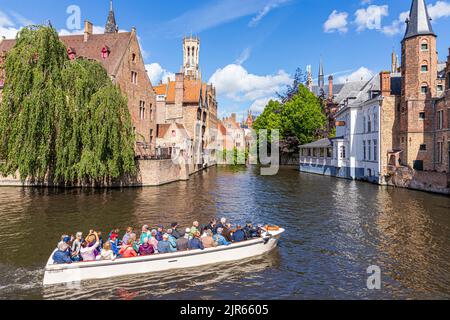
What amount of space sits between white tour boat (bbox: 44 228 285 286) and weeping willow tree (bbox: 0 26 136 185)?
1699 cm

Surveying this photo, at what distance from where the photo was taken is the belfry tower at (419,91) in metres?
33.4

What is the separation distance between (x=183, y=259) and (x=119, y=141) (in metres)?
18.8

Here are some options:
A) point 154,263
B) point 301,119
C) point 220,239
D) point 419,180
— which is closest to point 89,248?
point 154,263

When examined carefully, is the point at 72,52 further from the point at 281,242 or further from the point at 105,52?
the point at 281,242

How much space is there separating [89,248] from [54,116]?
18.5 metres

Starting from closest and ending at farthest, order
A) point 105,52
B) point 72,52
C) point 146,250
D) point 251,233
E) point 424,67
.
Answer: point 146,250
point 251,233
point 424,67
point 72,52
point 105,52

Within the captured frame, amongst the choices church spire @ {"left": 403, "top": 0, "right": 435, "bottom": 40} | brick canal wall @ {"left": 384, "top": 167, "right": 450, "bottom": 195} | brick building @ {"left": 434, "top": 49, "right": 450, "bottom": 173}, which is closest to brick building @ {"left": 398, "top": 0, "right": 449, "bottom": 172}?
church spire @ {"left": 403, "top": 0, "right": 435, "bottom": 40}

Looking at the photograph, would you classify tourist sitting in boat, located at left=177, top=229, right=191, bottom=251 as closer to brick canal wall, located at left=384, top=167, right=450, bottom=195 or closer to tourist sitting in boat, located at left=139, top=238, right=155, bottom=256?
tourist sitting in boat, located at left=139, top=238, right=155, bottom=256

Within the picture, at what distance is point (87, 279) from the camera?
11.5m

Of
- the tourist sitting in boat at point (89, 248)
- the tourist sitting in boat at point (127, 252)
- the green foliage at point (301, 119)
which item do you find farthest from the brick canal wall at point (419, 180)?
the green foliage at point (301, 119)

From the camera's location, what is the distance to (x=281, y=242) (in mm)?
15852

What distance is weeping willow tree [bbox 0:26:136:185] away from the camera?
2592cm

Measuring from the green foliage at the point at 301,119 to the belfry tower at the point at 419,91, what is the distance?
94.8ft

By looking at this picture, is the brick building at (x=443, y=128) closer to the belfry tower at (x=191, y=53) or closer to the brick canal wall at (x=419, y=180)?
the brick canal wall at (x=419, y=180)
